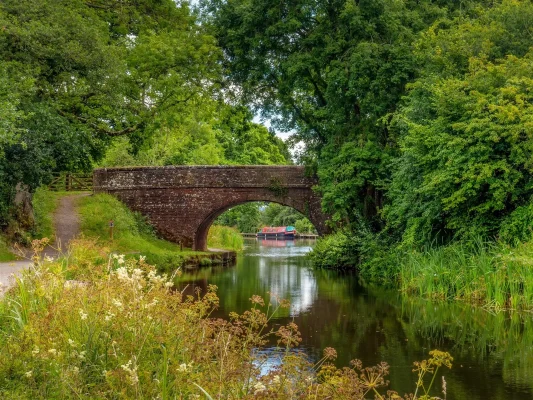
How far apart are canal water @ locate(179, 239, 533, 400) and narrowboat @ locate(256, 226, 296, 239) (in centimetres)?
4503

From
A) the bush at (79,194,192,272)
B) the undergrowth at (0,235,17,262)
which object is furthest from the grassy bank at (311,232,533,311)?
the undergrowth at (0,235,17,262)

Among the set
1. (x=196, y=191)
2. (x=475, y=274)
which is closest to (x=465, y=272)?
(x=475, y=274)

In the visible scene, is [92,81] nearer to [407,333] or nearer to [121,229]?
[121,229]

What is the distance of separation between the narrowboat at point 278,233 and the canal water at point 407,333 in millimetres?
45026

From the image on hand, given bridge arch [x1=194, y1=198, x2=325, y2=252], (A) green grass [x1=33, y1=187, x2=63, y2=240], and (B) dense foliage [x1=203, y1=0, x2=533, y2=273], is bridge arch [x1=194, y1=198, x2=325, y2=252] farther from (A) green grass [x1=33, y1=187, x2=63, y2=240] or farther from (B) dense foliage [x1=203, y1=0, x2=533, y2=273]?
(A) green grass [x1=33, y1=187, x2=63, y2=240]

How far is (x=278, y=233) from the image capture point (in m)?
63.6

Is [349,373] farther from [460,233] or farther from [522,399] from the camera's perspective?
[460,233]

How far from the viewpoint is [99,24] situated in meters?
22.9

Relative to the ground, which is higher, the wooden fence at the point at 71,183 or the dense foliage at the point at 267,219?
the wooden fence at the point at 71,183

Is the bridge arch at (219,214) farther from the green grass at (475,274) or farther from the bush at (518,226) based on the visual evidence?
the bush at (518,226)

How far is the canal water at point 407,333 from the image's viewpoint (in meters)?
8.09

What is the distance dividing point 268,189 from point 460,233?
12500mm

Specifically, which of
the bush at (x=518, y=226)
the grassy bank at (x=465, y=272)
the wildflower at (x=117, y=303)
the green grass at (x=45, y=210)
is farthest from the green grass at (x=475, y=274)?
the green grass at (x=45, y=210)

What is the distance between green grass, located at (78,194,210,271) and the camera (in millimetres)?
24109
